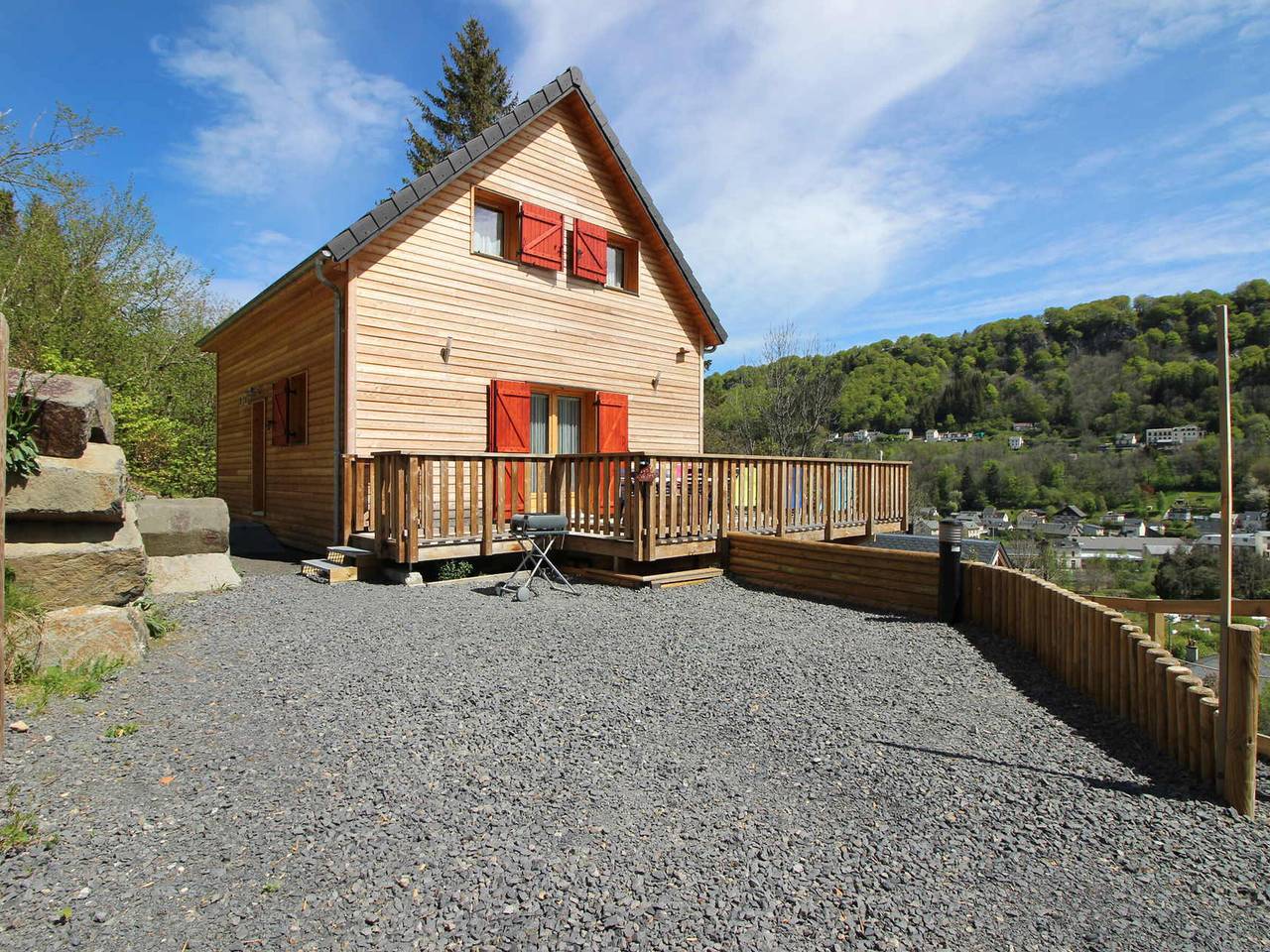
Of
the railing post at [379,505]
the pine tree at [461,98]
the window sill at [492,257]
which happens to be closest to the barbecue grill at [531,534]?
the railing post at [379,505]

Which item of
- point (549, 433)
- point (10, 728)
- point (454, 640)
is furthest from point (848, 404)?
point (10, 728)

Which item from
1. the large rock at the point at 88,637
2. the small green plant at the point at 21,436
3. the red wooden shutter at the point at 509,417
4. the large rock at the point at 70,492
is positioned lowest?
the large rock at the point at 88,637

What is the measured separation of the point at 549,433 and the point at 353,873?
8904mm

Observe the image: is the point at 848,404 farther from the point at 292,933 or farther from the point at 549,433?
the point at 292,933

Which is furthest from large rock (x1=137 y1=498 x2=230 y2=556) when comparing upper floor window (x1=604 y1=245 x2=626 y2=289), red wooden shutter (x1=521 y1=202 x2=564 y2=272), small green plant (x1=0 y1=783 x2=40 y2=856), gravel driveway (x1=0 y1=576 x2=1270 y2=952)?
upper floor window (x1=604 y1=245 x2=626 y2=289)

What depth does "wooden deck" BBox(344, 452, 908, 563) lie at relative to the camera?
708 cm

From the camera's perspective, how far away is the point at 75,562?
3.97m

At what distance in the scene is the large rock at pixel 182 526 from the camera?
628 cm

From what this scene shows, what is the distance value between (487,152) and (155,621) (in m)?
7.61

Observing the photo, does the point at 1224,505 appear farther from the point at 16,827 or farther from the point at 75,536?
the point at 75,536

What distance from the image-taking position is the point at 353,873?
2.09 m

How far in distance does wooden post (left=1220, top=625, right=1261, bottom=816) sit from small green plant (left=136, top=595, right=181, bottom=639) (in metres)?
6.20

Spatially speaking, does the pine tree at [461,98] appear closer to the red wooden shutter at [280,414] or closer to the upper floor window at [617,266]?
the upper floor window at [617,266]

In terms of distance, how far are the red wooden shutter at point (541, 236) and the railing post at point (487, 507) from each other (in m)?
4.13
